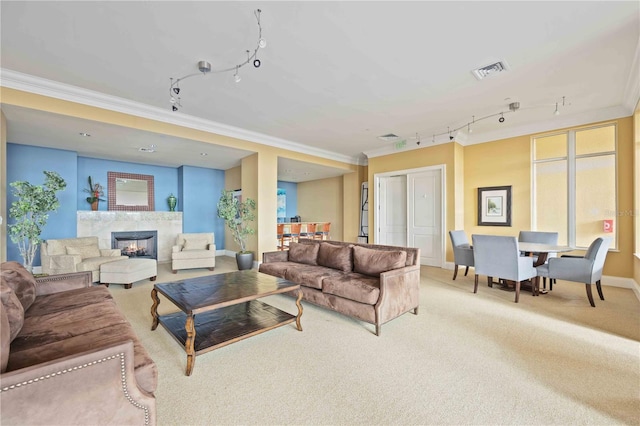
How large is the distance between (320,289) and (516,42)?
3.32 m

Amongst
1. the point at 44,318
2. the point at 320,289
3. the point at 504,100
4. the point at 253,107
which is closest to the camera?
the point at 44,318

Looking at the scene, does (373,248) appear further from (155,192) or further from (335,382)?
(155,192)

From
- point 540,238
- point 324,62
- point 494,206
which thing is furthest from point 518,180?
point 324,62

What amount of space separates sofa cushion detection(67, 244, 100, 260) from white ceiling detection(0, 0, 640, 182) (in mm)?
1951

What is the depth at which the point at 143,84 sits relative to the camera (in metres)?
3.67

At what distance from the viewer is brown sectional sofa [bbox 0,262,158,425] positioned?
1080mm

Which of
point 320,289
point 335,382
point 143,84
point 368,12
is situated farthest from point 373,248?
point 143,84

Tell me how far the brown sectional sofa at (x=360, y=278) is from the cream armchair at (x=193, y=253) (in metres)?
2.31

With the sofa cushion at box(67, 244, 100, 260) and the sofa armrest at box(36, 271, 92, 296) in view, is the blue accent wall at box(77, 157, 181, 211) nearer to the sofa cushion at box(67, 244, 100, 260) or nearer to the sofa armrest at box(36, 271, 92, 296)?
the sofa cushion at box(67, 244, 100, 260)

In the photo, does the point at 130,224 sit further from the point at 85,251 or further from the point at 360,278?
the point at 360,278

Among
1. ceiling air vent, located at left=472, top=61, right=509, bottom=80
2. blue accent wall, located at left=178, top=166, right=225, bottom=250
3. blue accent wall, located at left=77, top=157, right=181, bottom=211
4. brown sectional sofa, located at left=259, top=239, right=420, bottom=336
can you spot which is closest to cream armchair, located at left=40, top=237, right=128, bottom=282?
blue accent wall, located at left=77, top=157, right=181, bottom=211

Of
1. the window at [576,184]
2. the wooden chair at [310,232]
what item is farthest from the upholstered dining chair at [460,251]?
the wooden chair at [310,232]

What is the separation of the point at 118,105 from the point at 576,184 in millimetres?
7713

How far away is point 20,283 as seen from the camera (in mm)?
2189
